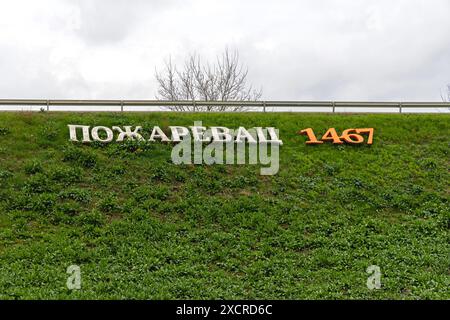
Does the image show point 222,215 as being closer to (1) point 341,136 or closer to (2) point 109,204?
(2) point 109,204

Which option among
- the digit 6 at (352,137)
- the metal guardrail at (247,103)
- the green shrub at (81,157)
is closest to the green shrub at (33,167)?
the green shrub at (81,157)

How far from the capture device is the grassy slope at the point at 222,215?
10000 mm

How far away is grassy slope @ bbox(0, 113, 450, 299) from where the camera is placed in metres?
10.0

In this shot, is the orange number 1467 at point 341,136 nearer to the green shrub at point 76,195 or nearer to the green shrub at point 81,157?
the green shrub at point 81,157

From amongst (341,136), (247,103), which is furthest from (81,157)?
(341,136)

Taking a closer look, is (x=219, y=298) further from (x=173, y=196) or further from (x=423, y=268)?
(x=173, y=196)

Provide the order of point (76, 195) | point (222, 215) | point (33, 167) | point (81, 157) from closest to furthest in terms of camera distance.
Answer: point (222, 215)
point (76, 195)
point (33, 167)
point (81, 157)

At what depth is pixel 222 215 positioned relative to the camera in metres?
13.8

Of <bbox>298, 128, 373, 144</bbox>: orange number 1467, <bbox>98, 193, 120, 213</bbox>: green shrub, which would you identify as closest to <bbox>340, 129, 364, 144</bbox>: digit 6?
<bbox>298, 128, 373, 144</bbox>: orange number 1467
